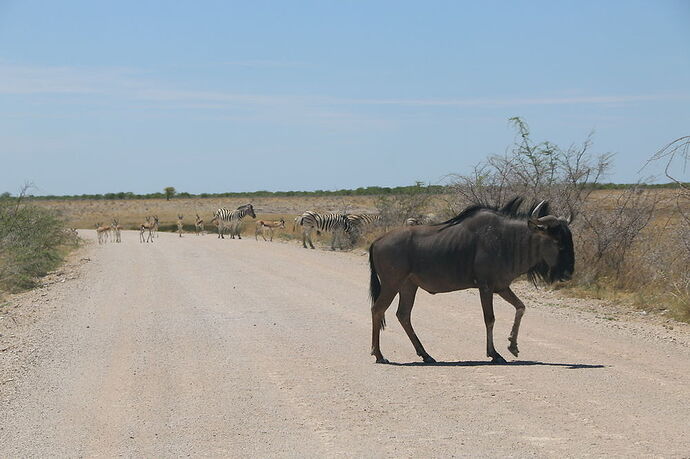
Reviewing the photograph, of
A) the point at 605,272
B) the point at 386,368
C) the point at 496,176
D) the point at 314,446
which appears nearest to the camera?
the point at 314,446

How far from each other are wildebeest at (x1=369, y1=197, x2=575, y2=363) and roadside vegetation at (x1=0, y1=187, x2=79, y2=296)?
1460 centimetres

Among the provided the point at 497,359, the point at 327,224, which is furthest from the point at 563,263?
the point at 327,224

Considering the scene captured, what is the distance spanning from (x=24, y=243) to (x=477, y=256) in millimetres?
19789

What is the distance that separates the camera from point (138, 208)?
11756 cm

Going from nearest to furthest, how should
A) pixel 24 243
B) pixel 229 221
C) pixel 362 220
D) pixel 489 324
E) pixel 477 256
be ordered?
1. pixel 489 324
2. pixel 477 256
3. pixel 24 243
4. pixel 362 220
5. pixel 229 221

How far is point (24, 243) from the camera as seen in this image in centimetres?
2734

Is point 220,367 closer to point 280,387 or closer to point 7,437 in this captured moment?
point 280,387

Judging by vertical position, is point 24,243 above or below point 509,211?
below

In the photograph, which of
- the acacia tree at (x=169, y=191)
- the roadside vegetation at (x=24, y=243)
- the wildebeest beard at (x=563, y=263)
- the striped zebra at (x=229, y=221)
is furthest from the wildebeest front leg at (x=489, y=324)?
the acacia tree at (x=169, y=191)

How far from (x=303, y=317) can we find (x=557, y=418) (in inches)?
322

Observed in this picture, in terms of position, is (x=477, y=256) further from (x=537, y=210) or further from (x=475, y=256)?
(x=537, y=210)

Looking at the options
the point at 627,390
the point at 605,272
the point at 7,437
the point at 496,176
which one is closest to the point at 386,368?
the point at 627,390

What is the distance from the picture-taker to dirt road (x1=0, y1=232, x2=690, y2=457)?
293 inches

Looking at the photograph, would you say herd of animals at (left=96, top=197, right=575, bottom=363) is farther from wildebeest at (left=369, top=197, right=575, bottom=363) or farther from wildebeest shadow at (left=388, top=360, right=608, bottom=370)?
wildebeest shadow at (left=388, top=360, right=608, bottom=370)
